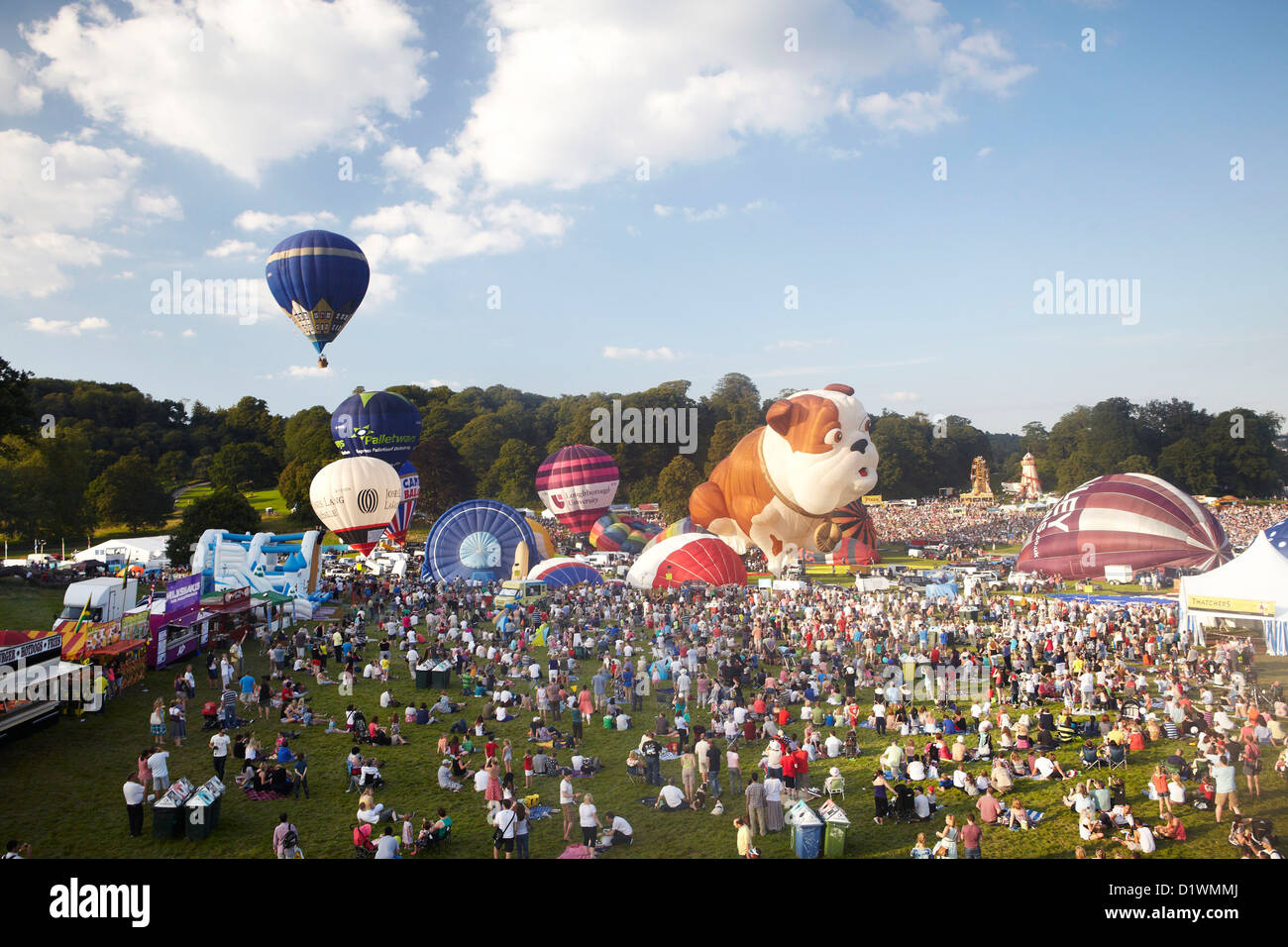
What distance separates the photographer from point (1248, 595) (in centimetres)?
1619

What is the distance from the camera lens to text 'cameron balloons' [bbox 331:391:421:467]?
116ft

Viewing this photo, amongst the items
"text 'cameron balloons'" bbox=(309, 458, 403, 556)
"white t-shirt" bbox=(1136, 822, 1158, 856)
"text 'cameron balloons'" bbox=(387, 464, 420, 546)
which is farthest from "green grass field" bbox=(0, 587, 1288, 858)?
"text 'cameron balloons'" bbox=(387, 464, 420, 546)

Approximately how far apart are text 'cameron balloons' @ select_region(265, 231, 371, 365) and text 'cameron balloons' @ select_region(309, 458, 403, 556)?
4316mm

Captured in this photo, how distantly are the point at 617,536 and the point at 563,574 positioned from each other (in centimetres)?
1343

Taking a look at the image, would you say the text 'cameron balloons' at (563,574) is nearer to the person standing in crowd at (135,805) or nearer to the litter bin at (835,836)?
the person standing in crowd at (135,805)

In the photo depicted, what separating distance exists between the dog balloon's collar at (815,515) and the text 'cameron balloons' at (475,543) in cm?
958

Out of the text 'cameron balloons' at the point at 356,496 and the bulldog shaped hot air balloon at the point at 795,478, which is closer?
the text 'cameron balloons' at the point at 356,496

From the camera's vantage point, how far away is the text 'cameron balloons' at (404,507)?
34.5 metres

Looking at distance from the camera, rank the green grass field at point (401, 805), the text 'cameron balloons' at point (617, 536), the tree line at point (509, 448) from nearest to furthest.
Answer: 1. the green grass field at point (401, 805)
2. the text 'cameron balloons' at point (617, 536)
3. the tree line at point (509, 448)

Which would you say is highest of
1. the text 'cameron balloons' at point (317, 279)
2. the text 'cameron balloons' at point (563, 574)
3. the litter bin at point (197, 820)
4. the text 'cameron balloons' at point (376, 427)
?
the text 'cameron balloons' at point (317, 279)

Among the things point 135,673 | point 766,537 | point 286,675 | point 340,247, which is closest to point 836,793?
point 286,675

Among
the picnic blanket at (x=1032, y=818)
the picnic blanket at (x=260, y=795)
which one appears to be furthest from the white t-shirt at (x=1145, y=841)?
the picnic blanket at (x=260, y=795)

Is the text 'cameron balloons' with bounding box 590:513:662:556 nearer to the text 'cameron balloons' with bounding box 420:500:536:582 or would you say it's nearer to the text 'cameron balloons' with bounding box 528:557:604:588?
the text 'cameron balloons' with bounding box 420:500:536:582
